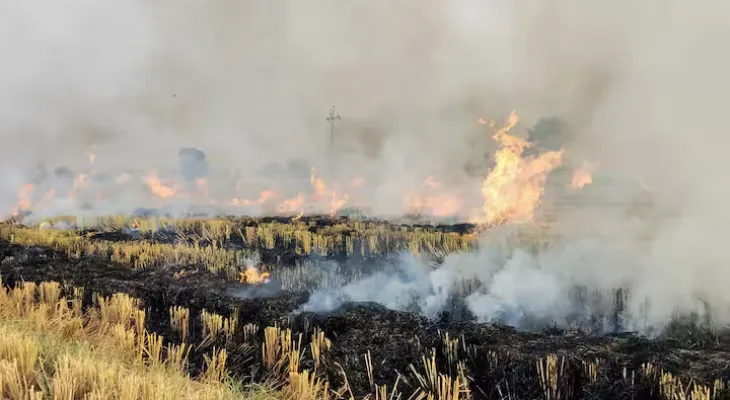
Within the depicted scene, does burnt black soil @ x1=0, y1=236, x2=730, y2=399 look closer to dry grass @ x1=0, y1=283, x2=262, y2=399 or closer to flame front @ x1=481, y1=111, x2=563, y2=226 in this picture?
dry grass @ x1=0, y1=283, x2=262, y2=399

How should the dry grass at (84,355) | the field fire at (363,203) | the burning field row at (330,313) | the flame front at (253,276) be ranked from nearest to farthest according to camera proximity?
the dry grass at (84,355)
the burning field row at (330,313)
the field fire at (363,203)
the flame front at (253,276)

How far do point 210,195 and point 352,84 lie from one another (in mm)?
1416

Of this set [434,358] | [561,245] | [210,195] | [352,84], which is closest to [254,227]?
[210,195]

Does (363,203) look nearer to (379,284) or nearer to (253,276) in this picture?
(379,284)

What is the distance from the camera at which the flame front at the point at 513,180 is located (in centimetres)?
316

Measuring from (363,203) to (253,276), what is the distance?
919 mm

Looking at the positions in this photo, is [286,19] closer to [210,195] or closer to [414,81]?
[414,81]

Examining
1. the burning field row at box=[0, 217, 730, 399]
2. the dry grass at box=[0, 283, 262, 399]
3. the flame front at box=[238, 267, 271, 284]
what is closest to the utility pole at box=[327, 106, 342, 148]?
the burning field row at box=[0, 217, 730, 399]

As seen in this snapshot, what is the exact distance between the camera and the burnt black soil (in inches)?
88.8

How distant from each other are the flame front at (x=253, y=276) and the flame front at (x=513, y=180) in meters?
1.55

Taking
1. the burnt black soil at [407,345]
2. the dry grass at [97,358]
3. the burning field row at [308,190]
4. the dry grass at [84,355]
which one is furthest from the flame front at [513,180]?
the dry grass at [84,355]

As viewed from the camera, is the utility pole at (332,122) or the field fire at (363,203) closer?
the field fire at (363,203)

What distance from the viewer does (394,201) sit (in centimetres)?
351

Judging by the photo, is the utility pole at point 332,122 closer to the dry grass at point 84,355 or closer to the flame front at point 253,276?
the flame front at point 253,276
